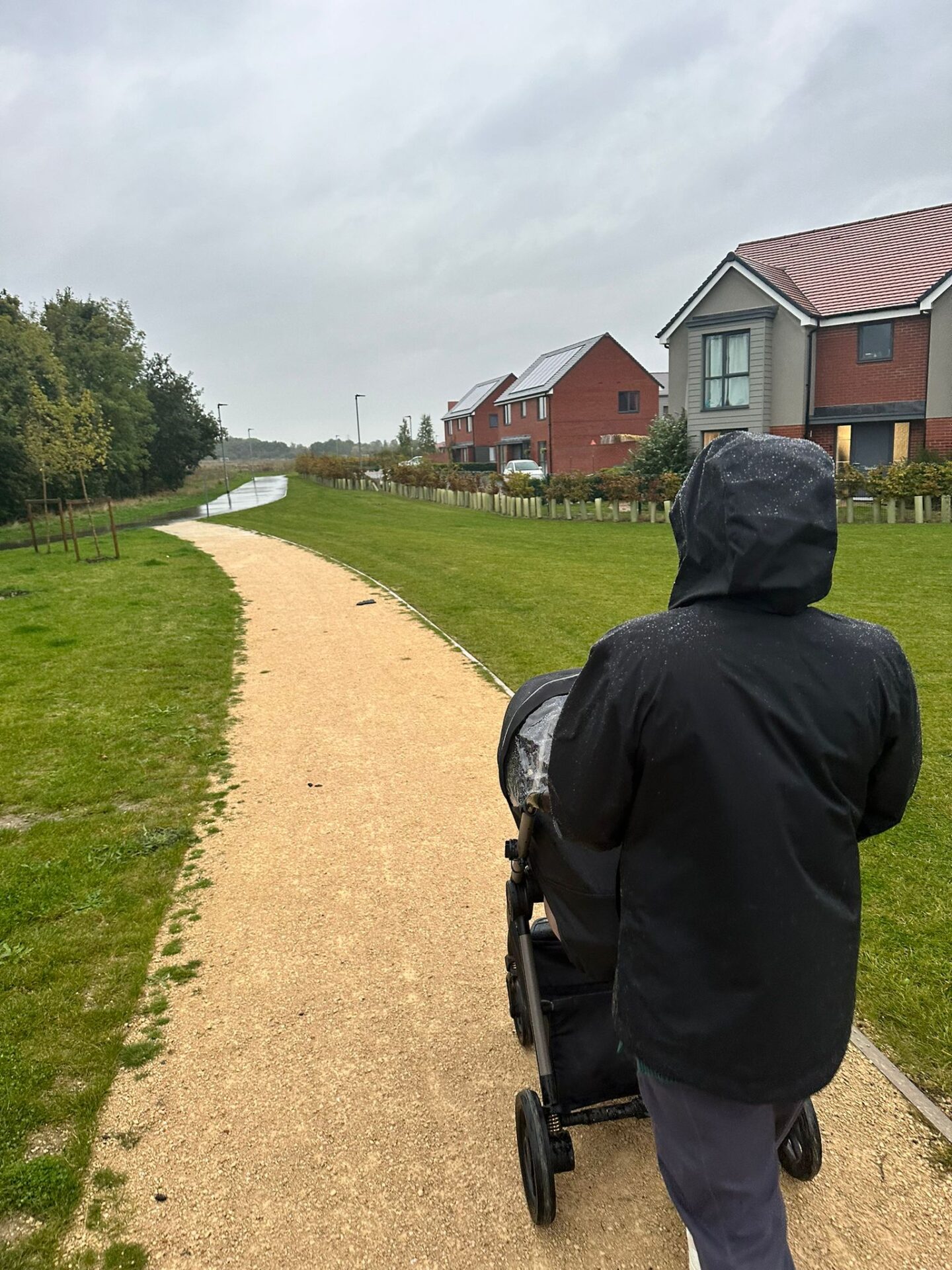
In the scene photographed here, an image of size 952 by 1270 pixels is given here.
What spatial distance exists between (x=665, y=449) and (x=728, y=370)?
3.62m

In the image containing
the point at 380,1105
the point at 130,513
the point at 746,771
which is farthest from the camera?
the point at 130,513

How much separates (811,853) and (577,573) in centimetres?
1496

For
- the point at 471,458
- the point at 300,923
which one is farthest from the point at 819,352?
the point at 471,458

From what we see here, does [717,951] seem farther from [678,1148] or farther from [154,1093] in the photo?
[154,1093]

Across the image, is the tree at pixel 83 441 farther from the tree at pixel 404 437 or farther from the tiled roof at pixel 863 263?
the tree at pixel 404 437

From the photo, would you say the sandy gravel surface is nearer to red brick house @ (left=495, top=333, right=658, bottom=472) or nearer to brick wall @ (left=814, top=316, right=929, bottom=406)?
brick wall @ (left=814, top=316, right=929, bottom=406)

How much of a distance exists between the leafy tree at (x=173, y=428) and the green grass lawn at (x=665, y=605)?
28.2 metres

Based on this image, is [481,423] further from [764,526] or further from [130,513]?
[764,526]

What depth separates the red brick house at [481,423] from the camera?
66.4m

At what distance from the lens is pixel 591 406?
49250mm

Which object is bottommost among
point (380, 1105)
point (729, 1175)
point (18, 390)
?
point (380, 1105)

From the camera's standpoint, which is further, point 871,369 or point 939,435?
point 871,369

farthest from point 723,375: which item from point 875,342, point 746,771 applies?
point 746,771

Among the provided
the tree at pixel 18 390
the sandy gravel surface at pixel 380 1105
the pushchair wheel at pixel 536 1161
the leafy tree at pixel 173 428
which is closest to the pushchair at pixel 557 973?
the pushchair wheel at pixel 536 1161
